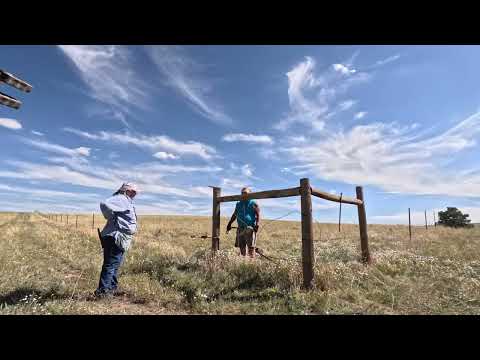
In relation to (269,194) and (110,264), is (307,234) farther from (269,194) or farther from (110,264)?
(110,264)

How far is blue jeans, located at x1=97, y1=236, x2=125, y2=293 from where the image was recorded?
5.61 m

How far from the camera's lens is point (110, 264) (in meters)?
5.70

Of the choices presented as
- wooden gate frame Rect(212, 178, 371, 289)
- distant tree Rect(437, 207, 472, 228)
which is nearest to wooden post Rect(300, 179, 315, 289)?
wooden gate frame Rect(212, 178, 371, 289)

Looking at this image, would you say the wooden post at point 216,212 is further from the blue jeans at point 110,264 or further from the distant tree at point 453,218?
the distant tree at point 453,218

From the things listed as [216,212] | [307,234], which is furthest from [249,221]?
[307,234]

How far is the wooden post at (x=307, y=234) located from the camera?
18.7 feet

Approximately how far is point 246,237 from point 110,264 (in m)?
3.61

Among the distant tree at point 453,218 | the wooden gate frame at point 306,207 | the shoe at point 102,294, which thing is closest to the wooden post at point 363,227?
the wooden gate frame at point 306,207

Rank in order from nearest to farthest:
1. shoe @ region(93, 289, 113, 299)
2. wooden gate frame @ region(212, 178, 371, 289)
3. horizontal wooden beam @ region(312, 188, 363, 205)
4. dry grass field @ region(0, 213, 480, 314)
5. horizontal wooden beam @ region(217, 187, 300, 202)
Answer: dry grass field @ region(0, 213, 480, 314)
shoe @ region(93, 289, 113, 299)
wooden gate frame @ region(212, 178, 371, 289)
horizontal wooden beam @ region(217, 187, 300, 202)
horizontal wooden beam @ region(312, 188, 363, 205)

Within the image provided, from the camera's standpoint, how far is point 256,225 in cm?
816

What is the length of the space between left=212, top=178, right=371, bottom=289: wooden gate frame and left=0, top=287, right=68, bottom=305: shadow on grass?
11.9ft

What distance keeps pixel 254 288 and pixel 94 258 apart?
20.1 feet

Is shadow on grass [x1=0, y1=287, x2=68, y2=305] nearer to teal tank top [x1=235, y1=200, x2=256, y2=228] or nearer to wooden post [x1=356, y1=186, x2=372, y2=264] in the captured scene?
teal tank top [x1=235, y1=200, x2=256, y2=228]

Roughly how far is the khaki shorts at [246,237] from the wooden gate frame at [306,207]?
638 mm
